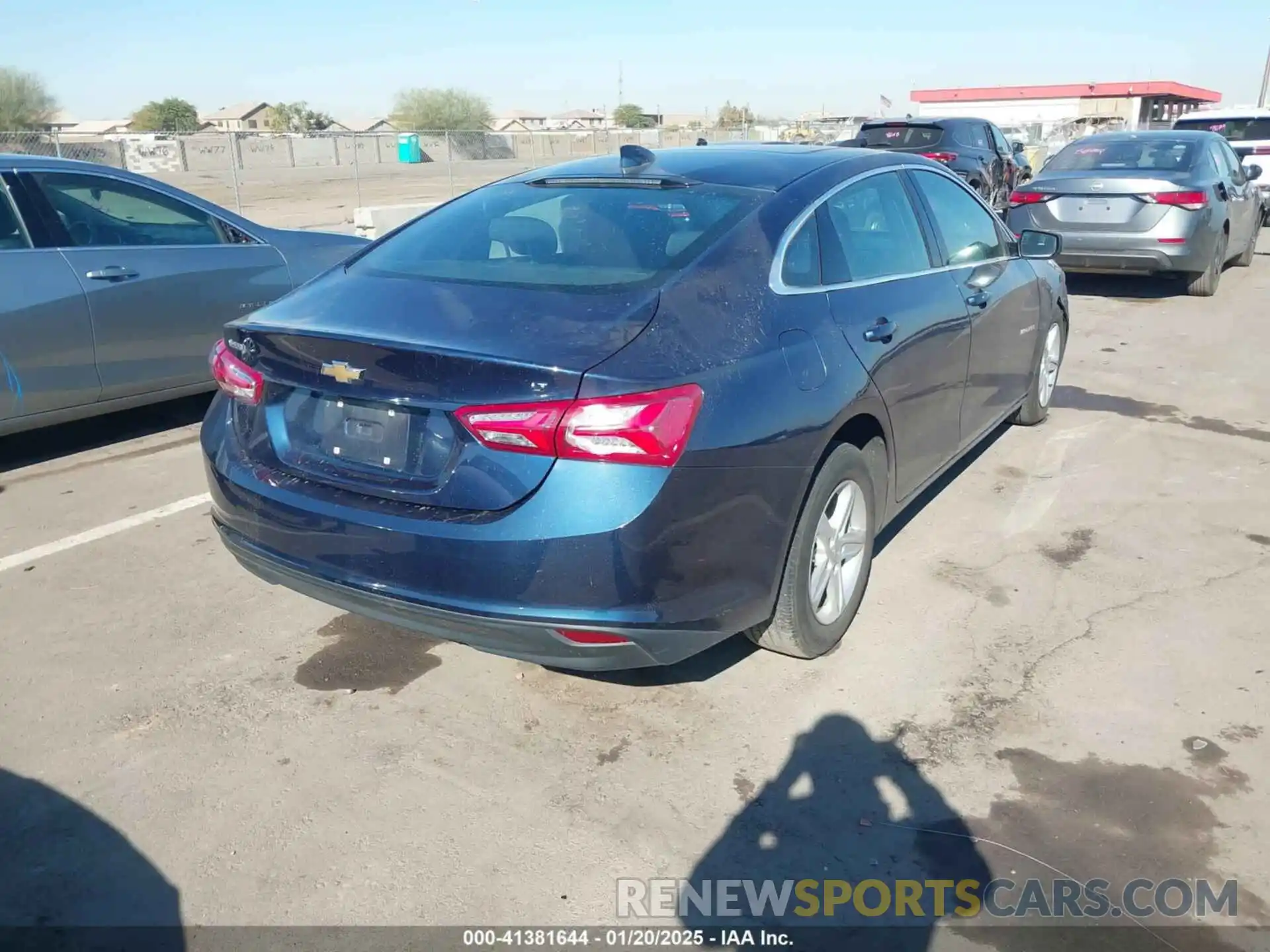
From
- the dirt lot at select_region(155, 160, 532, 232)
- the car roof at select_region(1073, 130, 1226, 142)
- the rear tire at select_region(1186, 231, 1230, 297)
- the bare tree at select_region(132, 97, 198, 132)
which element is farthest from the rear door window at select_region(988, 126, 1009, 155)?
the bare tree at select_region(132, 97, 198, 132)

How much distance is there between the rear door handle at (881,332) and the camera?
373 centimetres

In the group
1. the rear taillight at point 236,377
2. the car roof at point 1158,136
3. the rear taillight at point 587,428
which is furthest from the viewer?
the car roof at point 1158,136

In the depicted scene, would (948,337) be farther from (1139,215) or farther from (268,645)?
(1139,215)

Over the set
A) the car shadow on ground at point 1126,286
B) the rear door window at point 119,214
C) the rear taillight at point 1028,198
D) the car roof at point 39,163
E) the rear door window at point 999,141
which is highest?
the car roof at point 39,163

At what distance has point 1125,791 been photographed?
121 inches

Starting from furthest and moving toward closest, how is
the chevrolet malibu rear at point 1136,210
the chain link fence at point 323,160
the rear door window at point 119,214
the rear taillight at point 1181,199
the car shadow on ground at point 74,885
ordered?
the chain link fence at point 323,160
the chevrolet malibu rear at point 1136,210
the rear taillight at point 1181,199
the rear door window at point 119,214
the car shadow on ground at point 74,885

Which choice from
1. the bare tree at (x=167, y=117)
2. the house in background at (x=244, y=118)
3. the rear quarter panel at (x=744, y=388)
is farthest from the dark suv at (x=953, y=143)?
the house in background at (x=244, y=118)

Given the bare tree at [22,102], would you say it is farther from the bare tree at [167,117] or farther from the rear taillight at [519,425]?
the rear taillight at [519,425]

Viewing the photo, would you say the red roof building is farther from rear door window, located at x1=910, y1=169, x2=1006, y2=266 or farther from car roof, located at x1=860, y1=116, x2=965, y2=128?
rear door window, located at x1=910, y1=169, x2=1006, y2=266

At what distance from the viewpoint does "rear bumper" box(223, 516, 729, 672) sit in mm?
2902

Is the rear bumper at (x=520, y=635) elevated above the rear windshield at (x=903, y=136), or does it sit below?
below

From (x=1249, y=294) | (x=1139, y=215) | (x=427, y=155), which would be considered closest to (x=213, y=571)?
(x=1139, y=215)

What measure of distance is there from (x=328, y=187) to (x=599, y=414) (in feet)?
108

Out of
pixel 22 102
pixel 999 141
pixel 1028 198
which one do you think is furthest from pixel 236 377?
pixel 22 102
